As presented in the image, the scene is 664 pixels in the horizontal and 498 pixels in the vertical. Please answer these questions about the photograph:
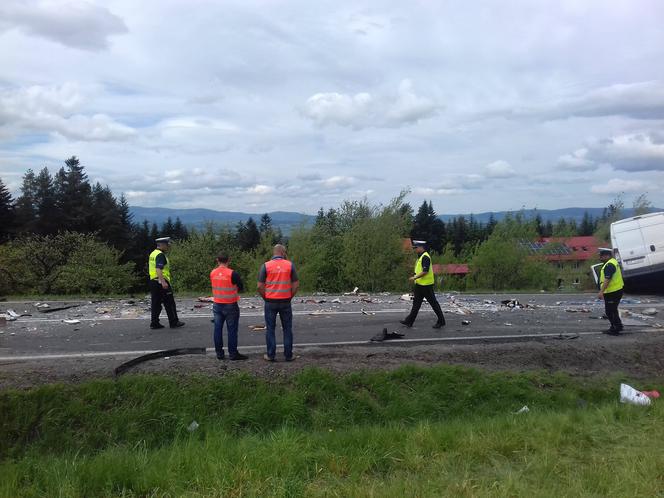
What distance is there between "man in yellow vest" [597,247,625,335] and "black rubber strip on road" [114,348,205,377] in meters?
7.91

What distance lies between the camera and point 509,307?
1471cm

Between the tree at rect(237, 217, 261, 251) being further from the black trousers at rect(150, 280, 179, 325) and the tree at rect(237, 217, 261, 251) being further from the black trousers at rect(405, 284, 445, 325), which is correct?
the black trousers at rect(405, 284, 445, 325)

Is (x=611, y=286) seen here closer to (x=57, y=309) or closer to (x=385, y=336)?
(x=385, y=336)

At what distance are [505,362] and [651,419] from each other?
2.80 metres

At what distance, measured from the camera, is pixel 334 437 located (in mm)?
5555

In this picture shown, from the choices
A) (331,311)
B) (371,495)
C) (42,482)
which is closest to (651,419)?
(371,495)

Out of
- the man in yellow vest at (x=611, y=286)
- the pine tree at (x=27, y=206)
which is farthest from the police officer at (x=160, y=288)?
the pine tree at (x=27, y=206)

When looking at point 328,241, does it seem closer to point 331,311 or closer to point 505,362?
point 331,311

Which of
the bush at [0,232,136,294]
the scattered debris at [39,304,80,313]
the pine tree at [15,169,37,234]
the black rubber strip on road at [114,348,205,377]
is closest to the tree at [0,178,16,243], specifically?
the pine tree at [15,169,37,234]

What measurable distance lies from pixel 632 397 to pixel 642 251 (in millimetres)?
12073

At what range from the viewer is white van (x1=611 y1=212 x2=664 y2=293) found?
56.2 feet

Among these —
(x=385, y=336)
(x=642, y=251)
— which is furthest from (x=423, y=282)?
(x=642, y=251)

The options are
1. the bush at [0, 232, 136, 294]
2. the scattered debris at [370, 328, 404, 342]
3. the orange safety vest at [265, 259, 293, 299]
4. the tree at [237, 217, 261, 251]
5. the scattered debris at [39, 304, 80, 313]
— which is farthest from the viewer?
the tree at [237, 217, 261, 251]

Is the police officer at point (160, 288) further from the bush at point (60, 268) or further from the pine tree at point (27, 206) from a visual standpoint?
the pine tree at point (27, 206)
